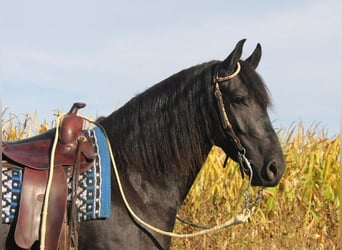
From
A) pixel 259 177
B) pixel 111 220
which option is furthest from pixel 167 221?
pixel 259 177

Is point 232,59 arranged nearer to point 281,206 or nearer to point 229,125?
point 229,125

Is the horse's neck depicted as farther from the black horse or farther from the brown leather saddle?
the brown leather saddle

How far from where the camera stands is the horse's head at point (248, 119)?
362 cm

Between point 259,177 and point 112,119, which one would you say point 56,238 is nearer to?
point 112,119

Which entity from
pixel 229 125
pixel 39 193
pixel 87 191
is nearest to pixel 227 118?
pixel 229 125

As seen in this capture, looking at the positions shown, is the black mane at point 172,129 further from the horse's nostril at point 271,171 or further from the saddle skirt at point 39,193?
the horse's nostril at point 271,171

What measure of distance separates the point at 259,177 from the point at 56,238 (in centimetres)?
120

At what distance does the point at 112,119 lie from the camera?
3.82 meters

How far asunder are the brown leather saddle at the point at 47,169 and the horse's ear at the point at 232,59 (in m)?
0.88

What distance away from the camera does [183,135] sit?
3711 mm

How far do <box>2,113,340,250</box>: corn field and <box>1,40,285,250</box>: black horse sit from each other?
2.71 meters

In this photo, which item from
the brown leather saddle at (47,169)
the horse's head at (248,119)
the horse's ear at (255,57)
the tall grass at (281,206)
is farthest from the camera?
the tall grass at (281,206)

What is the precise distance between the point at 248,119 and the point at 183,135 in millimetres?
391

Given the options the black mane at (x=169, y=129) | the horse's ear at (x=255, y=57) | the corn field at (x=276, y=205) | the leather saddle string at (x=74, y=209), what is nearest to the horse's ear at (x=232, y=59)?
the black mane at (x=169, y=129)
